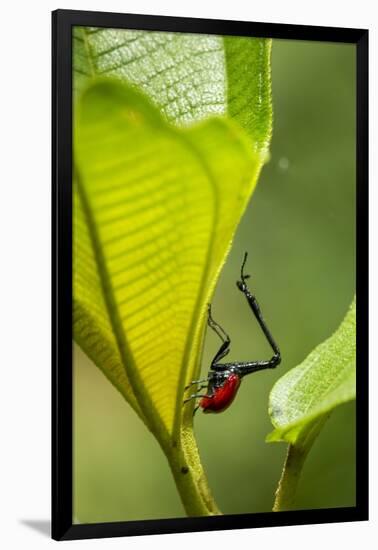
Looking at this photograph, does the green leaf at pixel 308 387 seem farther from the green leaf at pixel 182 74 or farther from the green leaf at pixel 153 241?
the green leaf at pixel 182 74

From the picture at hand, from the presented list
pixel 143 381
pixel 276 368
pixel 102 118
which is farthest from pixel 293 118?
pixel 102 118

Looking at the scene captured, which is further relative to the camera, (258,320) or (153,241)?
(258,320)

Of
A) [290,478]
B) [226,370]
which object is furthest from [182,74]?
[290,478]

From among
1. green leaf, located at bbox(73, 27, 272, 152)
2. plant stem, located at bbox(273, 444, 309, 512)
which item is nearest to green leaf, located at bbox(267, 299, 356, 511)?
plant stem, located at bbox(273, 444, 309, 512)

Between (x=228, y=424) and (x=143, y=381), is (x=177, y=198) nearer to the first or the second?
(x=143, y=381)

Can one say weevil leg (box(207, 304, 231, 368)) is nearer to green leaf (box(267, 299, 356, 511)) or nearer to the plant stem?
green leaf (box(267, 299, 356, 511))

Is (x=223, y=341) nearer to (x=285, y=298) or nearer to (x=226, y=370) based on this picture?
(x=226, y=370)

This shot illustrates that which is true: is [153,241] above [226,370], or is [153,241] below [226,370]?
above

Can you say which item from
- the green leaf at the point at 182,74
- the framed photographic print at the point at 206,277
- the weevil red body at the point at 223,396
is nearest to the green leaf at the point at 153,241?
the framed photographic print at the point at 206,277
